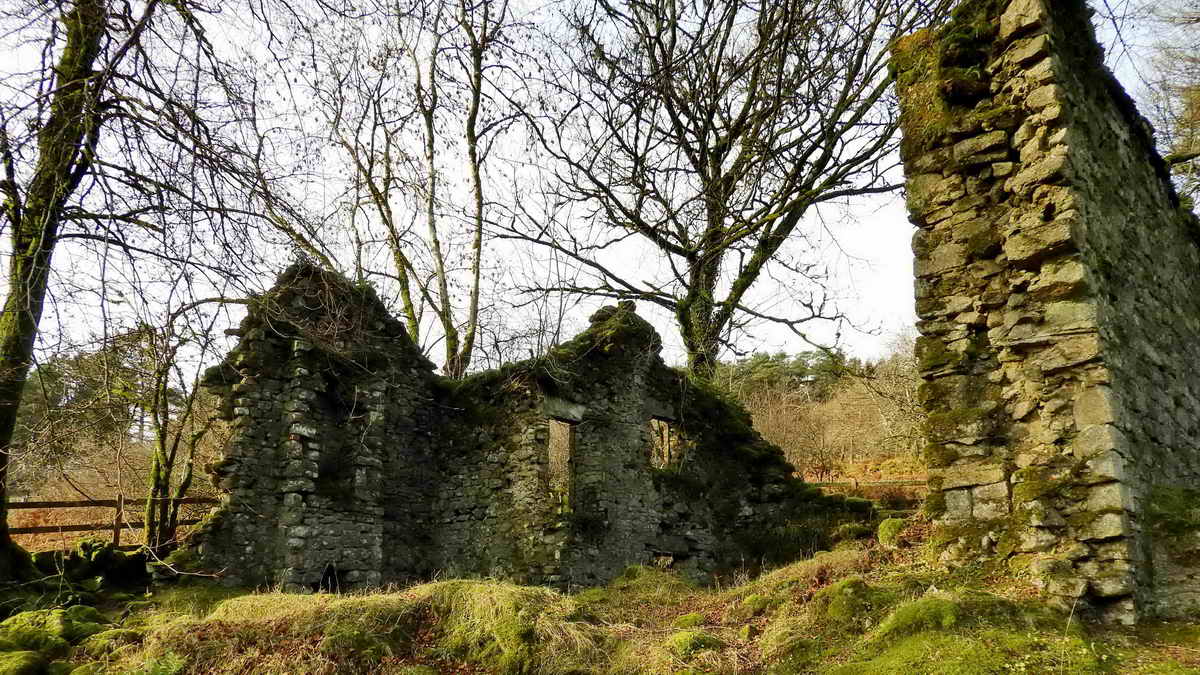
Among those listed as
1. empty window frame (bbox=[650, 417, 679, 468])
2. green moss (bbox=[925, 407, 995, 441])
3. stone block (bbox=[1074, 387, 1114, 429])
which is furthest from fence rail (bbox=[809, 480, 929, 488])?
stone block (bbox=[1074, 387, 1114, 429])

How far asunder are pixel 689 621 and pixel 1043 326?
343 centimetres

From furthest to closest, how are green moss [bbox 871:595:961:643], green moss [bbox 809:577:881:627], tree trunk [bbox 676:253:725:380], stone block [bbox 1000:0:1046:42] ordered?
1. tree trunk [bbox 676:253:725:380]
2. stone block [bbox 1000:0:1046:42]
3. green moss [bbox 809:577:881:627]
4. green moss [bbox 871:595:961:643]

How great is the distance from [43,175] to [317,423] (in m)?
7.66

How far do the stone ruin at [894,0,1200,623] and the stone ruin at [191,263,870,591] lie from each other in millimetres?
7116

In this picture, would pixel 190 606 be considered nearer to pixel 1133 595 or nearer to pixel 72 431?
pixel 72 431

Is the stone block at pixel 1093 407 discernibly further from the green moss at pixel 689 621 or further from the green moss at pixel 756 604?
the green moss at pixel 689 621

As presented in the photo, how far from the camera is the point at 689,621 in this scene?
6.14 meters

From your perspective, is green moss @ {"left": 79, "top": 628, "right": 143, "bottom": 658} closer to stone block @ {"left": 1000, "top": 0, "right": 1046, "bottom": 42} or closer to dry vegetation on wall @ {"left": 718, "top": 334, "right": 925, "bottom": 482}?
stone block @ {"left": 1000, "top": 0, "right": 1046, "bottom": 42}

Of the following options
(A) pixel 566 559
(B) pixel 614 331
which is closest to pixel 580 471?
(A) pixel 566 559

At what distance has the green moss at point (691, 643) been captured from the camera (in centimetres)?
528

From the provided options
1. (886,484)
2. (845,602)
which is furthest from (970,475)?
(886,484)

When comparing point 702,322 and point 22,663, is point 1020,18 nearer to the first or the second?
point 702,322

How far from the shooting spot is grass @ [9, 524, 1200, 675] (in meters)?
4.21

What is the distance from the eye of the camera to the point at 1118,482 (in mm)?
4508
